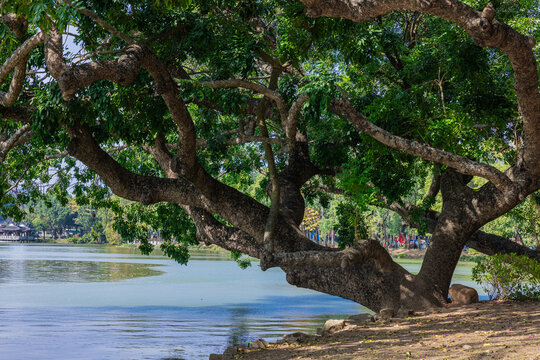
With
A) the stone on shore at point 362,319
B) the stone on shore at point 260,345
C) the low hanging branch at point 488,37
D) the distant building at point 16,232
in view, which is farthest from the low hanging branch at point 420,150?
the distant building at point 16,232

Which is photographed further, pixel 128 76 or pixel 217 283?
pixel 217 283

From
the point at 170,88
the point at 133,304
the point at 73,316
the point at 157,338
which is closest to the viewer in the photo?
the point at 170,88

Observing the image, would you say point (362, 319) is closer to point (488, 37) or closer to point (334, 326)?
point (334, 326)

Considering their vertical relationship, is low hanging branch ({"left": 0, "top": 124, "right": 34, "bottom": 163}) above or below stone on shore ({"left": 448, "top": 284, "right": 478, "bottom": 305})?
above

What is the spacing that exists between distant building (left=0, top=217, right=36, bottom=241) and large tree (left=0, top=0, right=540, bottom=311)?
9066 cm

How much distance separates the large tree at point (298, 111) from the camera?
7.85m

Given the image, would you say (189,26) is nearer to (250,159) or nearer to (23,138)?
(23,138)

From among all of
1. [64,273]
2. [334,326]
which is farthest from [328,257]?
[64,273]

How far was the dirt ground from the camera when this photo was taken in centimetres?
565

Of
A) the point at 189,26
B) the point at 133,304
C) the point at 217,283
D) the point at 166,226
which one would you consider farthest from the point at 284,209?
the point at 217,283

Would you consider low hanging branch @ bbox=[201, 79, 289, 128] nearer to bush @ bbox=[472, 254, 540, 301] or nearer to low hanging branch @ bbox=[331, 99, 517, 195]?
low hanging branch @ bbox=[331, 99, 517, 195]

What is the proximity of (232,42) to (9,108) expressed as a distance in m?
3.82

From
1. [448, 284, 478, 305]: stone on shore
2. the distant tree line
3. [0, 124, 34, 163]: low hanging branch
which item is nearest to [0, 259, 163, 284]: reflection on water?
[0, 124, 34, 163]: low hanging branch

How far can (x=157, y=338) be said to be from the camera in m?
13.0
